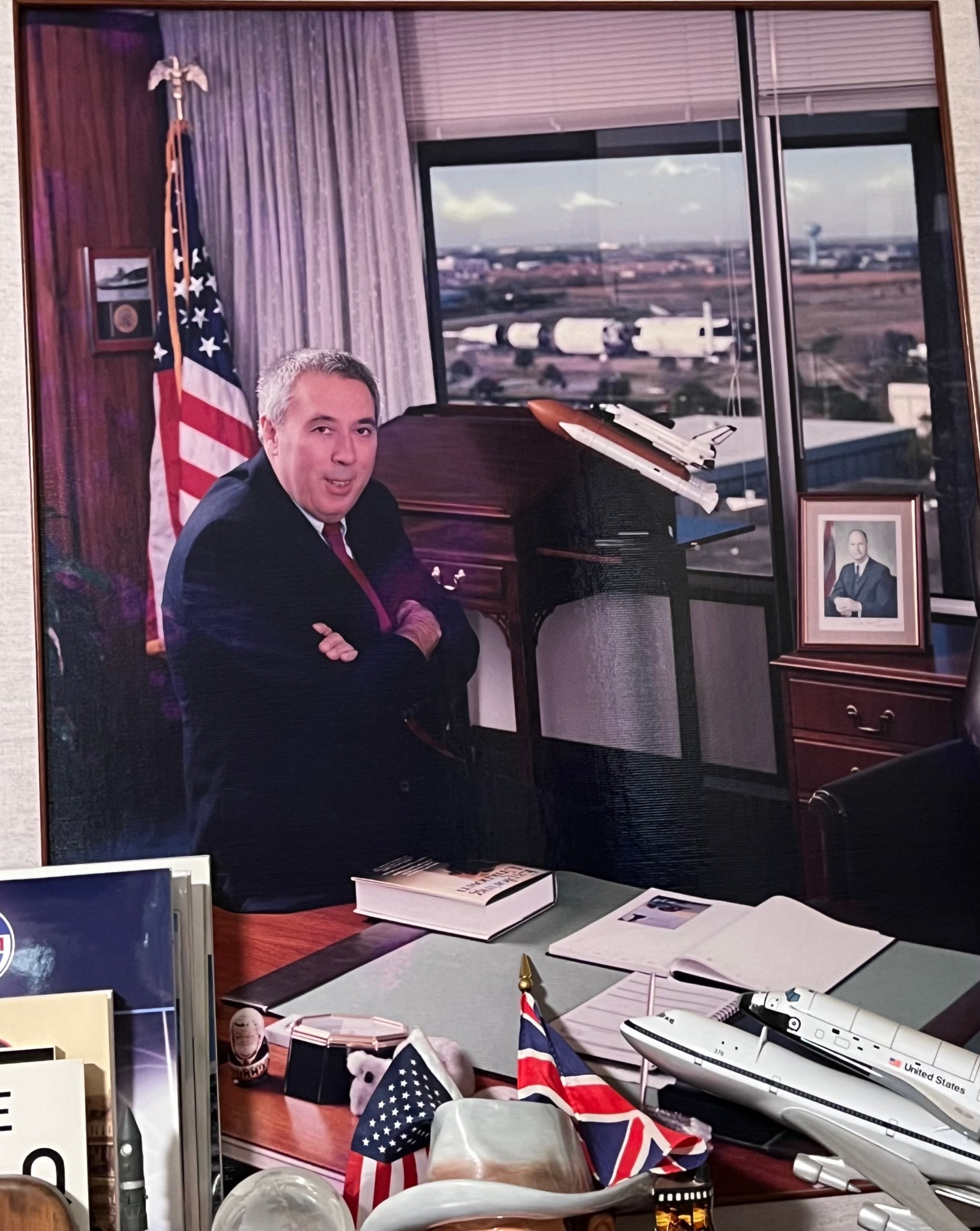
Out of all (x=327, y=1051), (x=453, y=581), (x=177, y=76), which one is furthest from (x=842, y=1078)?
(x=177, y=76)

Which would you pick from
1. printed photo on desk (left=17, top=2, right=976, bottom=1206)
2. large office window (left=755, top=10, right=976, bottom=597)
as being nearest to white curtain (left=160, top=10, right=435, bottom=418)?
printed photo on desk (left=17, top=2, right=976, bottom=1206)

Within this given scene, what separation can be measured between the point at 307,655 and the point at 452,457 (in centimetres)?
31

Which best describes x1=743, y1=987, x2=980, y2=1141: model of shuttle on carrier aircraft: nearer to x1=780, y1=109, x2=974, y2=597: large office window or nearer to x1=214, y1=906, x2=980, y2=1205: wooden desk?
x1=214, y1=906, x2=980, y2=1205: wooden desk

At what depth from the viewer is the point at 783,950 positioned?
1464 millimetres

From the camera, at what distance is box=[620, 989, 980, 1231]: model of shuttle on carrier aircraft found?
1.27 meters

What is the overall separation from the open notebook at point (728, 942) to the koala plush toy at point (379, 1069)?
17 centimetres

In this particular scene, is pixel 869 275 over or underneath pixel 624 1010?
over

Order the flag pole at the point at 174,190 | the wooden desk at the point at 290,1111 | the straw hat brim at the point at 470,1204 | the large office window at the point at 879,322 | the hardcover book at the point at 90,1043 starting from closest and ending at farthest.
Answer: the straw hat brim at the point at 470,1204 → the hardcover book at the point at 90,1043 → the wooden desk at the point at 290,1111 → the flag pole at the point at 174,190 → the large office window at the point at 879,322

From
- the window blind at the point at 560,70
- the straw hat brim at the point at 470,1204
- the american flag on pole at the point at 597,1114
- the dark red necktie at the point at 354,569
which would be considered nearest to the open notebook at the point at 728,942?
the american flag on pole at the point at 597,1114

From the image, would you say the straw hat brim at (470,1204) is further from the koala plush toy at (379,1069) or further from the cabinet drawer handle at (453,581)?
the cabinet drawer handle at (453,581)

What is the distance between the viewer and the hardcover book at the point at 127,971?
125 cm

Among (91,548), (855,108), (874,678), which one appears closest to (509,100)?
(855,108)

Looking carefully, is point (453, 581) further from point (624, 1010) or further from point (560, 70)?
point (560, 70)

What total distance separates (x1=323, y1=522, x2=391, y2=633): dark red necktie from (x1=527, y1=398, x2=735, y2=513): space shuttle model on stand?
0.29 meters
